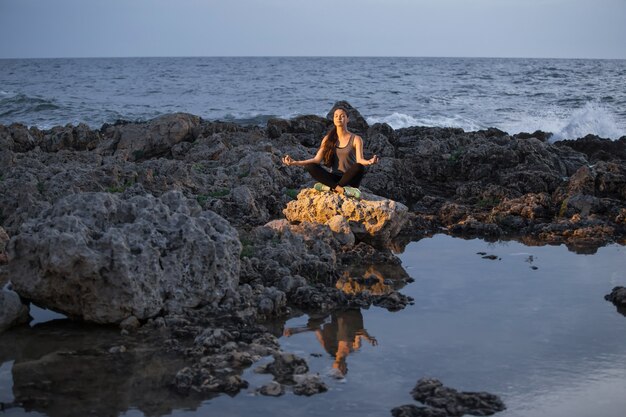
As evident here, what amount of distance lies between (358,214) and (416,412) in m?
5.25

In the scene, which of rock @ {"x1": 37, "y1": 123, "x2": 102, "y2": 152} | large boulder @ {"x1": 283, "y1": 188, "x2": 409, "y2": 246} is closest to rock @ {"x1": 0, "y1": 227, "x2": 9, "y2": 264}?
large boulder @ {"x1": 283, "y1": 188, "x2": 409, "y2": 246}

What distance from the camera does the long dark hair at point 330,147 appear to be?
11.3 metres

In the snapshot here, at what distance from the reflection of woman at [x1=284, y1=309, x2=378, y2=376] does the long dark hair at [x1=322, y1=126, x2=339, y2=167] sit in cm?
378

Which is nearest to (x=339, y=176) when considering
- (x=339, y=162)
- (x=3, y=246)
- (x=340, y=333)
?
(x=339, y=162)

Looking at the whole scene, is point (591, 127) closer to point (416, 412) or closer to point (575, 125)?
point (575, 125)

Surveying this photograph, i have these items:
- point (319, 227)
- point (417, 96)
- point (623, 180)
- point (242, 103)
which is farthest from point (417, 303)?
point (417, 96)

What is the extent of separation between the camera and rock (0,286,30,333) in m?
7.21

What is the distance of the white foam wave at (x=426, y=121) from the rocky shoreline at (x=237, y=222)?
1027 cm

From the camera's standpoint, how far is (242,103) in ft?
127

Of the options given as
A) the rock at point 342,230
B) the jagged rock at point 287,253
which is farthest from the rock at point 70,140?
the jagged rock at point 287,253

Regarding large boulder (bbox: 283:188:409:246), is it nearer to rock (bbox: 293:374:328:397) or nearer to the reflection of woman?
the reflection of woman

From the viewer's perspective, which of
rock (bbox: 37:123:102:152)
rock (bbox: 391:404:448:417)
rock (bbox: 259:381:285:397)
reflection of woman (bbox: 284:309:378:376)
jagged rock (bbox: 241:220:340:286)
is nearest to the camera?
rock (bbox: 391:404:448:417)

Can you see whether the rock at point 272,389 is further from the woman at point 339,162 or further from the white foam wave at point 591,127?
the white foam wave at point 591,127

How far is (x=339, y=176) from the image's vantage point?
1125cm
